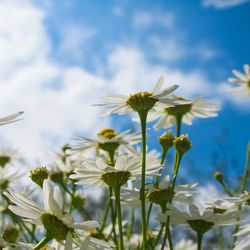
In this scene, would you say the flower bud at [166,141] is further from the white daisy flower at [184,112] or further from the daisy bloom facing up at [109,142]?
the white daisy flower at [184,112]

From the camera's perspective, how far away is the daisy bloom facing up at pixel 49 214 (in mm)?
914

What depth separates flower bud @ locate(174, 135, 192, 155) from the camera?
1380 mm

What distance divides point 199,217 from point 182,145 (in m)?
0.29

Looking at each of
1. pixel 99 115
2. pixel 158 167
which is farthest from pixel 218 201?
pixel 99 115

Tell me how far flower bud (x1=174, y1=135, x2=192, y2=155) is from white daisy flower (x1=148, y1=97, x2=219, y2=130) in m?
0.33

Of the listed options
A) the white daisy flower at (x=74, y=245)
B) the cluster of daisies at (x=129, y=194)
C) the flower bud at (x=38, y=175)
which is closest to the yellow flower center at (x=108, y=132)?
the cluster of daisies at (x=129, y=194)

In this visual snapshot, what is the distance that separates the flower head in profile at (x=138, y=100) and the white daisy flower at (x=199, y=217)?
1.02ft

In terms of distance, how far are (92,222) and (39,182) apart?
0.46m

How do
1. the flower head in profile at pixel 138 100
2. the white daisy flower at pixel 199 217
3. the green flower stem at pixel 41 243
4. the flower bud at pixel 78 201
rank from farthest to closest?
the flower bud at pixel 78 201
the flower head in profile at pixel 138 100
the white daisy flower at pixel 199 217
the green flower stem at pixel 41 243

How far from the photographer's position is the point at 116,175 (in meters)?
1.19

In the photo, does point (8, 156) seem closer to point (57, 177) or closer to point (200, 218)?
point (57, 177)

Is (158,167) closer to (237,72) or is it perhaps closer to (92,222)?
(92,222)

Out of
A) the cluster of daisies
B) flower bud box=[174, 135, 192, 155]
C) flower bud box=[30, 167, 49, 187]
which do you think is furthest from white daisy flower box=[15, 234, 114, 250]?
flower bud box=[174, 135, 192, 155]

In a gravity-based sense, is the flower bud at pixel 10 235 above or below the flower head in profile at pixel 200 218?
below
